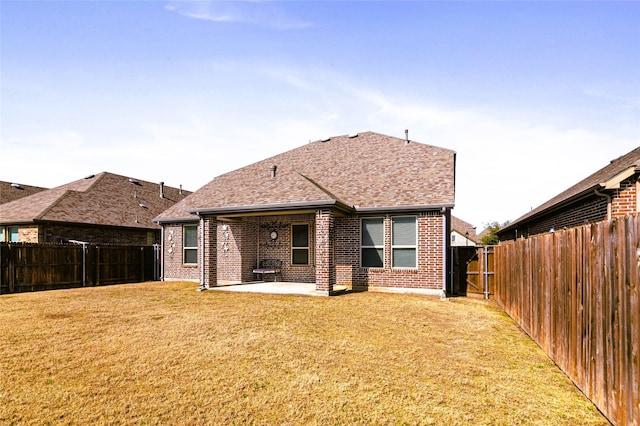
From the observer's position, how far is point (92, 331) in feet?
24.0

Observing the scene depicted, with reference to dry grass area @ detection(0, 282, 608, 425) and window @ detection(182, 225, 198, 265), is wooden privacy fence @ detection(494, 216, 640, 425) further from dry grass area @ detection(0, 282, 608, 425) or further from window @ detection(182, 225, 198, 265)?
window @ detection(182, 225, 198, 265)

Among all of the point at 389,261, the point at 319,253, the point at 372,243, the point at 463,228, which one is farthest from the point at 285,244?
the point at 463,228

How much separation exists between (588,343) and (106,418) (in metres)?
5.28

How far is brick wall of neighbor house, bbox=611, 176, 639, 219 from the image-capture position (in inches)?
360

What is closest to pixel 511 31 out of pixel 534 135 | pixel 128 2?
pixel 534 135

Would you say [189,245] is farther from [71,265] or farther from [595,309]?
[595,309]

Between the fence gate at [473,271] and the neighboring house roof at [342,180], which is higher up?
the neighboring house roof at [342,180]

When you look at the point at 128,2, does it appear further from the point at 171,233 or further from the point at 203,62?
the point at 171,233

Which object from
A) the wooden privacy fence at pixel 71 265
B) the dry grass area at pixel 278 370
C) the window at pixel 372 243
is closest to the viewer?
the dry grass area at pixel 278 370

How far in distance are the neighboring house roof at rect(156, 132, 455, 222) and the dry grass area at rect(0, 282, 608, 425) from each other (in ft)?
16.5

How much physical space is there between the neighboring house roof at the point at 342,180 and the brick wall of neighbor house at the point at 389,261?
0.76 m

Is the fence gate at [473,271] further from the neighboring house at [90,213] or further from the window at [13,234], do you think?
the window at [13,234]

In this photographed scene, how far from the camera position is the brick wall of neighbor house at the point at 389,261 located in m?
12.7

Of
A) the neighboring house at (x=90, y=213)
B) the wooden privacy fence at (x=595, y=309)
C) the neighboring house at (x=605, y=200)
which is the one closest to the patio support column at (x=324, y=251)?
the wooden privacy fence at (x=595, y=309)
